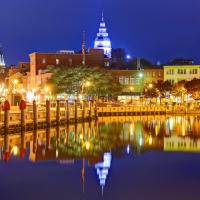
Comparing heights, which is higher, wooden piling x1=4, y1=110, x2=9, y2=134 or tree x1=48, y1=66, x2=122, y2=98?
tree x1=48, y1=66, x2=122, y2=98

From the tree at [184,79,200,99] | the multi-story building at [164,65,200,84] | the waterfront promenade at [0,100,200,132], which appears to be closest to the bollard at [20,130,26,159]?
the waterfront promenade at [0,100,200,132]

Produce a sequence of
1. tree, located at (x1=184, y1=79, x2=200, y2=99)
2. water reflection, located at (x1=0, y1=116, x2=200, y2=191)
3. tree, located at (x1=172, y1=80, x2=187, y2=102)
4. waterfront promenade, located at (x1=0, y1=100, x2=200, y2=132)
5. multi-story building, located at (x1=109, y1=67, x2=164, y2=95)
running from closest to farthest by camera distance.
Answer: water reflection, located at (x1=0, y1=116, x2=200, y2=191), waterfront promenade, located at (x1=0, y1=100, x2=200, y2=132), tree, located at (x1=184, y1=79, x2=200, y2=99), tree, located at (x1=172, y1=80, x2=187, y2=102), multi-story building, located at (x1=109, y1=67, x2=164, y2=95)

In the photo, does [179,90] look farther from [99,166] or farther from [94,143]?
[99,166]

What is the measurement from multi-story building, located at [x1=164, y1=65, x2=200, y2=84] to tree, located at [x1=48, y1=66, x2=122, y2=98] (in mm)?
32357

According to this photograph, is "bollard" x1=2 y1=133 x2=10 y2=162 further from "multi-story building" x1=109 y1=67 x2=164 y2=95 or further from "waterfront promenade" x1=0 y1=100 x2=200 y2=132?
"multi-story building" x1=109 y1=67 x2=164 y2=95

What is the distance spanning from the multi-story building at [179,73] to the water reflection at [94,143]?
87.4 meters

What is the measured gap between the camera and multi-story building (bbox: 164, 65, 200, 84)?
151625mm

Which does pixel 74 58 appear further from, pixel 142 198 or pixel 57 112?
pixel 142 198

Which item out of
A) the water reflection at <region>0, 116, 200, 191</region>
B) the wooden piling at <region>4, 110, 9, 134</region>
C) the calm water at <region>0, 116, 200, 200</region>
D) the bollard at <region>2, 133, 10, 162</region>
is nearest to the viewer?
the calm water at <region>0, 116, 200, 200</region>

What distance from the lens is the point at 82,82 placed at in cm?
12106

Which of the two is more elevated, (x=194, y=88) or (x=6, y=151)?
(x=194, y=88)

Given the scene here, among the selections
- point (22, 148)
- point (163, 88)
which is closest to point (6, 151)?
point (22, 148)

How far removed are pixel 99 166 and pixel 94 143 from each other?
12.9 m

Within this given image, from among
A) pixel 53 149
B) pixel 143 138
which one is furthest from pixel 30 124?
pixel 53 149
